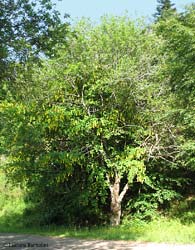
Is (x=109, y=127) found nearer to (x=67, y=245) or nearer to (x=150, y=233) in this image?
(x=150, y=233)

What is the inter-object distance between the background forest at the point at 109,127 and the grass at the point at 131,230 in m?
0.63

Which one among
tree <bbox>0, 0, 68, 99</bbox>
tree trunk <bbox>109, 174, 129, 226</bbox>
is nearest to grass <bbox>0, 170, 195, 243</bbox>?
tree trunk <bbox>109, 174, 129, 226</bbox>

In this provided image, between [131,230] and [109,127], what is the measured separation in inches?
162

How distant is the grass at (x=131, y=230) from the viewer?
11.8 m

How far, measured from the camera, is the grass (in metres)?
11.8

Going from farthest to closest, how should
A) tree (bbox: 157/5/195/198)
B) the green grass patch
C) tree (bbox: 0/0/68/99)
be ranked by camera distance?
tree (bbox: 157/5/195/198) < the green grass patch < tree (bbox: 0/0/68/99)

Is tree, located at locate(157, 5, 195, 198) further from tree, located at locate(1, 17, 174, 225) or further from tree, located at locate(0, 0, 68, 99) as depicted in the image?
tree, located at locate(0, 0, 68, 99)

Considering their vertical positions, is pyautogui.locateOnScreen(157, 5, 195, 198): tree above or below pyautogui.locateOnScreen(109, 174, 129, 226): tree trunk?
above

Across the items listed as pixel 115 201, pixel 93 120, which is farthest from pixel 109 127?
pixel 115 201

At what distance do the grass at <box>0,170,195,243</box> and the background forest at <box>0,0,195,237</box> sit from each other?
2.07 ft

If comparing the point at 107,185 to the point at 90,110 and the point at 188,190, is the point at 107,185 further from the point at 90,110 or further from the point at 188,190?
the point at 188,190

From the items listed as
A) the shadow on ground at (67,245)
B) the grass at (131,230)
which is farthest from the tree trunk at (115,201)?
the shadow on ground at (67,245)

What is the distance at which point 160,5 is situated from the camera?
4800cm

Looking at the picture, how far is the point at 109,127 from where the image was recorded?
15.9 metres
